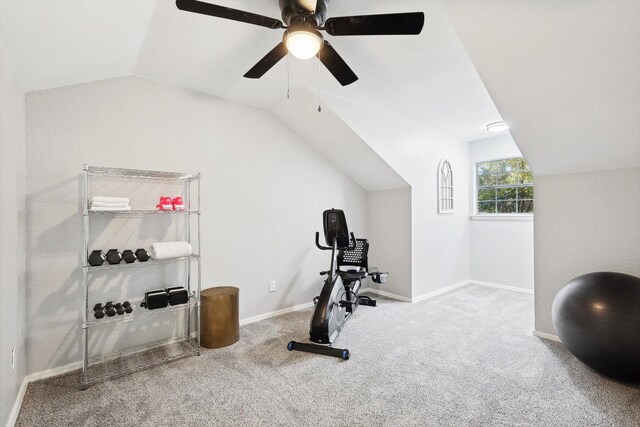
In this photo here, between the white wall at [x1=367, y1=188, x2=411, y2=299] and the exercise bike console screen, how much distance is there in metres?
1.55

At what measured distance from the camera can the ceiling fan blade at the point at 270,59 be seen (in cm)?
189

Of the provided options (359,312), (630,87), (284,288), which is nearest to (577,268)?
(630,87)

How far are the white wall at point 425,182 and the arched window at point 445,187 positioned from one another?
0.35 ft

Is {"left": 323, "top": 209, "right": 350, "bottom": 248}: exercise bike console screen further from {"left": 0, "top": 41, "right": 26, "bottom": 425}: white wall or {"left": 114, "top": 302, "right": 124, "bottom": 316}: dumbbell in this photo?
→ {"left": 0, "top": 41, "right": 26, "bottom": 425}: white wall

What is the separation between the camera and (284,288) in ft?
12.6

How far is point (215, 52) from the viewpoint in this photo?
2.38m

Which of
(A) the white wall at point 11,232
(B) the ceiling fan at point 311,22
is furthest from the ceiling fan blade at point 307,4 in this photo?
(A) the white wall at point 11,232

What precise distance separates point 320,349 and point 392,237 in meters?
2.32

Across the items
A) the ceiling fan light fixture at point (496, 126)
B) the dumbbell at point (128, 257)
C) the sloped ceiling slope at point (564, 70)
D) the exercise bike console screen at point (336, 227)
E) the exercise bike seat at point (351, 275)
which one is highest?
the ceiling fan light fixture at point (496, 126)

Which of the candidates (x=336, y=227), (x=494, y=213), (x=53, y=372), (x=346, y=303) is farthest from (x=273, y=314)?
(x=494, y=213)

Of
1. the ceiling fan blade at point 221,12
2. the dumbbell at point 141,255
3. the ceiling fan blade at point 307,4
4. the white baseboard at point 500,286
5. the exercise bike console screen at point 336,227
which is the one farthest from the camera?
the white baseboard at point 500,286

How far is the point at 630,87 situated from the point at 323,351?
2.94m

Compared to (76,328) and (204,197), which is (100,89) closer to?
(204,197)

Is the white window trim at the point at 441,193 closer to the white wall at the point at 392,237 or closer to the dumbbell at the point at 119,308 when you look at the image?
the white wall at the point at 392,237
